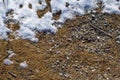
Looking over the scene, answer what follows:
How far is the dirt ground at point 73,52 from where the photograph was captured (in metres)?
6.00

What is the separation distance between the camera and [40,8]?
7262 mm

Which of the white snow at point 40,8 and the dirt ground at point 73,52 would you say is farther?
the white snow at point 40,8

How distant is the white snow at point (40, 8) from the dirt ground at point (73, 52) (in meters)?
0.16

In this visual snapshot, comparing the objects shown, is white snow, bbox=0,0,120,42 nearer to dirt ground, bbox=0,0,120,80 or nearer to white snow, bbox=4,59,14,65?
dirt ground, bbox=0,0,120,80

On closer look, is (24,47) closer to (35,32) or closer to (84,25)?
(35,32)

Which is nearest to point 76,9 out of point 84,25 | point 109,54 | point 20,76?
point 84,25

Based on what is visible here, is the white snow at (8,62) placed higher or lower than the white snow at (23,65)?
higher

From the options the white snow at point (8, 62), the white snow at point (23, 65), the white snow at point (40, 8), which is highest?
the white snow at point (40, 8)

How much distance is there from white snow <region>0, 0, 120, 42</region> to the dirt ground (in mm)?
158

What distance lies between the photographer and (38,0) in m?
7.39

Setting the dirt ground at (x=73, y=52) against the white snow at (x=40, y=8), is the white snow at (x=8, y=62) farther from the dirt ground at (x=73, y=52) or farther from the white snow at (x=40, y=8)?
the white snow at (x=40, y=8)

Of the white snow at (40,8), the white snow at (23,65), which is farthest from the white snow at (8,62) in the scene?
the white snow at (40,8)

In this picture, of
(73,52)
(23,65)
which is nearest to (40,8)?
(73,52)

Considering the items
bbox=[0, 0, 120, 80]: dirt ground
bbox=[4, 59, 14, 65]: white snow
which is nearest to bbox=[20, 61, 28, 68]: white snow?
bbox=[0, 0, 120, 80]: dirt ground
